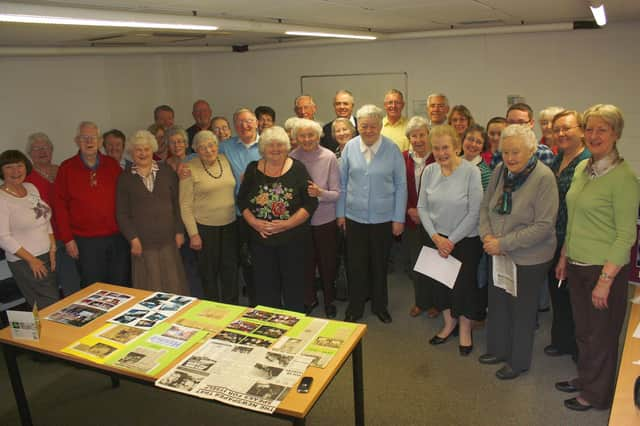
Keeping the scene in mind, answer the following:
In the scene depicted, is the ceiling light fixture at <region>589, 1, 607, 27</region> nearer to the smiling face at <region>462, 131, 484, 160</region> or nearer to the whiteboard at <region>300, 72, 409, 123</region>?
the smiling face at <region>462, 131, 484, 160</region>

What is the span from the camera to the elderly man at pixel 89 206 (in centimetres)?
361

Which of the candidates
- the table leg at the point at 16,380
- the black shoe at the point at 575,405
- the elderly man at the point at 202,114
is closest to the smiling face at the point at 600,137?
the black shoe at the point at 575,405

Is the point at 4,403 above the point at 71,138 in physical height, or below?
below

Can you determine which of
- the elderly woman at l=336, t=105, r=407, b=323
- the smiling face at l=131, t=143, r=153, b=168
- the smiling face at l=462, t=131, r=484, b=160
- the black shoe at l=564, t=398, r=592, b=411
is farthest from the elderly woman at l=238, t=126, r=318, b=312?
the black shoe at l=564, t=398, r=592, b=411

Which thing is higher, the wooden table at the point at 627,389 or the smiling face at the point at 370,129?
the smiling face at the point at 370,129

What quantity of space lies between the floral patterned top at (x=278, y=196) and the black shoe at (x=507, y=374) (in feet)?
5.40

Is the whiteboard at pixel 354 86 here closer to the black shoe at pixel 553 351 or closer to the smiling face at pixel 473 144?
the smiling face at pixel 473 144

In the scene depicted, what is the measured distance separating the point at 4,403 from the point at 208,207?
184cm

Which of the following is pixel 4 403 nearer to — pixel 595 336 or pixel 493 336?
pixel 493 336

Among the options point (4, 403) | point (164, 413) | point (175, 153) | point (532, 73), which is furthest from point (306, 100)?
point (4, 403)

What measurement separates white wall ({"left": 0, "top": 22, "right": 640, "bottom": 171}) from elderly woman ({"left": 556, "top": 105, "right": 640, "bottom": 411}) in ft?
11.2

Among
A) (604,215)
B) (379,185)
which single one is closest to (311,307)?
(379,185)

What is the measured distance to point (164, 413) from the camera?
3.08 metres

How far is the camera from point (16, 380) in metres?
2.64
